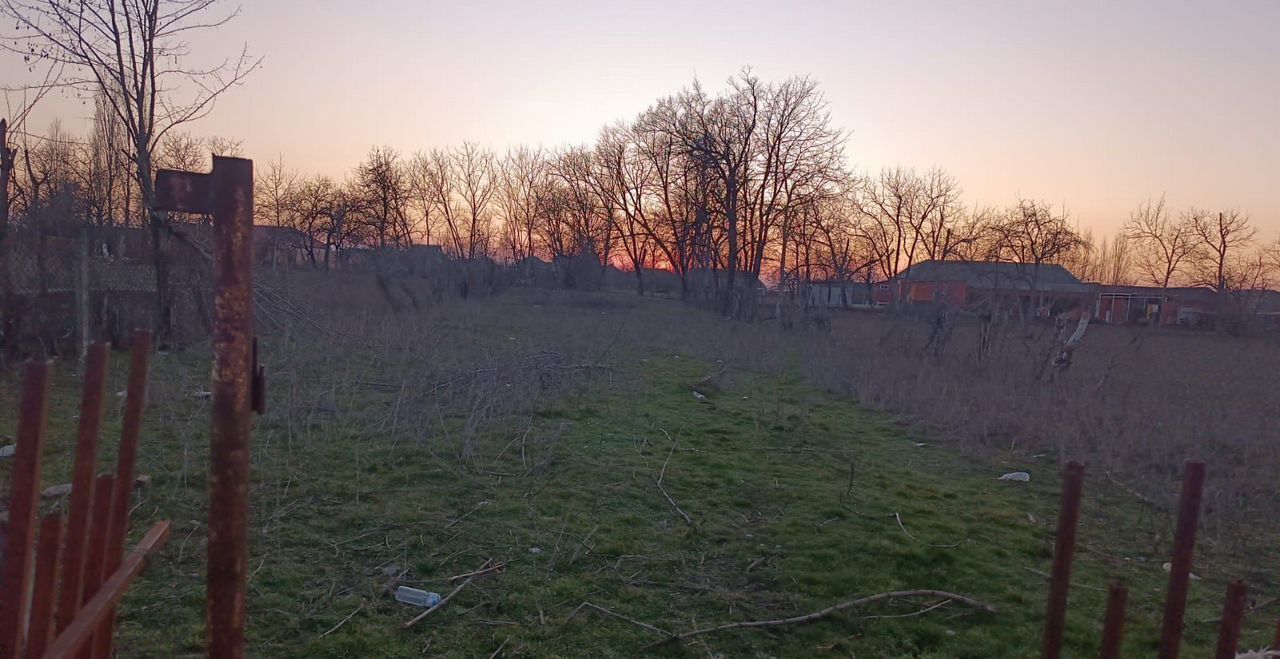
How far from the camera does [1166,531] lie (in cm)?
487

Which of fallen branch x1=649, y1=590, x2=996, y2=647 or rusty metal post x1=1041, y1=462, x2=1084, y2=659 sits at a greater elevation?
rusty metal post x1=1041, y1=462, x2=1084, y2=659

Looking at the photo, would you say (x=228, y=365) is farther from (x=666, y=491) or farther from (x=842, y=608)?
(x=666, y=491)

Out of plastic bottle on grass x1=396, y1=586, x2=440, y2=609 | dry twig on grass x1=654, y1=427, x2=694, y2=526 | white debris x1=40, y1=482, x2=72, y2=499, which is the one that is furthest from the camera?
dry twig on grass x1=654, y1=427, x2=694, y2=526

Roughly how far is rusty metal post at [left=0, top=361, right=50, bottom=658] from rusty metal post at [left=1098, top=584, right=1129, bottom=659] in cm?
235

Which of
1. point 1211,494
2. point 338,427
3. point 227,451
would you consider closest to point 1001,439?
point 1211,494

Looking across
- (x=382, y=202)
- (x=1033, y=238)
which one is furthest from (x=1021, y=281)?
(x=382, y=202)

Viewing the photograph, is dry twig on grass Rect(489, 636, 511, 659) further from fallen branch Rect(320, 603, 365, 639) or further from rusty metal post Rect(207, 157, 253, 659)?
rusty metal post Rect(207, 157, 253, 659)

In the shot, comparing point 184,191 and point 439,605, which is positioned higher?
point 184,191

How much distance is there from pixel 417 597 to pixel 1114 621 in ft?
8.81

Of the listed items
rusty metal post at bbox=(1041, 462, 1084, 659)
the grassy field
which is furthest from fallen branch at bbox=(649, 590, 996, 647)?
rusty metal post at bbox=(1041, 462, 1084, 659)

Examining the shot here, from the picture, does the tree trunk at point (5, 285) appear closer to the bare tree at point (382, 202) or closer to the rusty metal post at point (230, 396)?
the rusty metal post at point (230, 396)

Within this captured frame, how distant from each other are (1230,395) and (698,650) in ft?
40.3

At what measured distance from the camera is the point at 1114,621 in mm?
1853

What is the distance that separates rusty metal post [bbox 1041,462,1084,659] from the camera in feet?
5.97
